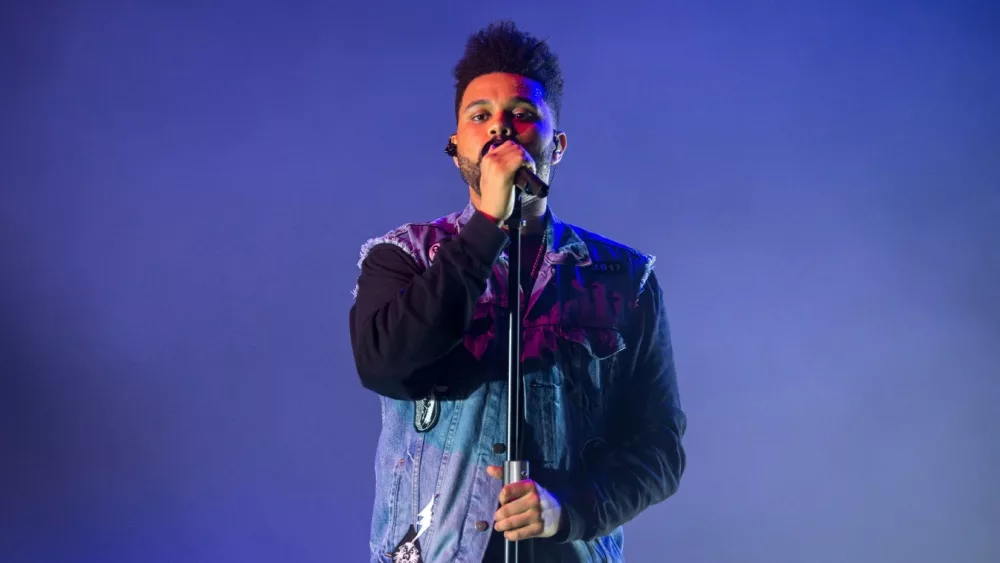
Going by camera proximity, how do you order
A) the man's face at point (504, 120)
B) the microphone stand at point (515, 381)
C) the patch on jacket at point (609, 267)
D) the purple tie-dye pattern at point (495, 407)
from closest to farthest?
the microphone stand at point (515, 381) → the purple tie-dye pattern at point (495, 407) → the man's face at point (504, 120) → the patch on jacket at point (609, 267)

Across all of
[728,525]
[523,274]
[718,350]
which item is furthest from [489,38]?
[728,525]

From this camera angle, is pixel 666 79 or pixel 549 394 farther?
pixel 666 79

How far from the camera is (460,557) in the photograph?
1.24 metres

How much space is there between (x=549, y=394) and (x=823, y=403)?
1216mm

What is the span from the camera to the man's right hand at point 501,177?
1.15 meters

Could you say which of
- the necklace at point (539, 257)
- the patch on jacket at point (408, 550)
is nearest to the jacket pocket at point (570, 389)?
the necklace at point (539, 257)

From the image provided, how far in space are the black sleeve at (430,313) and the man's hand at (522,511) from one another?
0.58 ft

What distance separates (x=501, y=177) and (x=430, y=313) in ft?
0.64

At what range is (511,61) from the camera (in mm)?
1488

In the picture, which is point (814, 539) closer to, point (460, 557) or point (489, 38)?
point (460, 557)

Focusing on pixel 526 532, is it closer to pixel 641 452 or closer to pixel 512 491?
pixel 512 491

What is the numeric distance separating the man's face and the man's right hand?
21 cm

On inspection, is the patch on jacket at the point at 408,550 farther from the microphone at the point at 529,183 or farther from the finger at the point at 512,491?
the microphone at the point at 529,183

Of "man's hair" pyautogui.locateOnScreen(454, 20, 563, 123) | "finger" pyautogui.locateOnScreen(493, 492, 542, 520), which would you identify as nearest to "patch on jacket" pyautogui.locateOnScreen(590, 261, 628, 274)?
"man's hair" pyautogui.locateOnScreen(454, 20, 563, 123)
